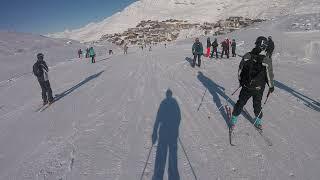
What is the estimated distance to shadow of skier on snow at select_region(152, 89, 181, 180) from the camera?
530 centimetres

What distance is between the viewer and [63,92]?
13.5m

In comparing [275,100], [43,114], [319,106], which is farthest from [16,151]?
[319,106]

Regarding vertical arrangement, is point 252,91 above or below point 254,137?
above

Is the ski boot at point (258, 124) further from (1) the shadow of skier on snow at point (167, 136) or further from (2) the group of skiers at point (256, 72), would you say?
(1) the shadow of skier on snow at point (167, 136)

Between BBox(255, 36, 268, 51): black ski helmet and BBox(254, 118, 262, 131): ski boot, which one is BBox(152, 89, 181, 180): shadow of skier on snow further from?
BBox(255, 36, 268, 51): black ski helmet

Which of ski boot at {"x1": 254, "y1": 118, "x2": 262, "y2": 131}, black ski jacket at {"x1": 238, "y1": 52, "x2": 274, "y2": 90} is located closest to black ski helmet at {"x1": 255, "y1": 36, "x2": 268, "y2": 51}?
black ski jacket at {"x1": 238, "y1": 52, "x2": 274, "y2": 90}

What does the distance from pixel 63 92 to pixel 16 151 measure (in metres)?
6.86

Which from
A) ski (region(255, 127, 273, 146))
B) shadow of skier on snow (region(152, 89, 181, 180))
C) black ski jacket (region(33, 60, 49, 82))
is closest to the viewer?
shadow of skier on snow (region(152, 89, 181, 180))

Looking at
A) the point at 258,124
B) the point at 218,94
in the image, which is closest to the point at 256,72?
the point at 258,124

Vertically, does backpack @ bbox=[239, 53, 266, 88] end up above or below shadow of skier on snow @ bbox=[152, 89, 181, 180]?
above

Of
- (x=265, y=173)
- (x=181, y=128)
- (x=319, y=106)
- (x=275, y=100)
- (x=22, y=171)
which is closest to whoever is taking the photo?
(x=265, y=173)

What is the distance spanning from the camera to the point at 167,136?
6793 millimetres

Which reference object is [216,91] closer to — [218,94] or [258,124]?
[218,94]

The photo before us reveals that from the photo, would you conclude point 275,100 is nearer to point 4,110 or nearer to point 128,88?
point 128,88
